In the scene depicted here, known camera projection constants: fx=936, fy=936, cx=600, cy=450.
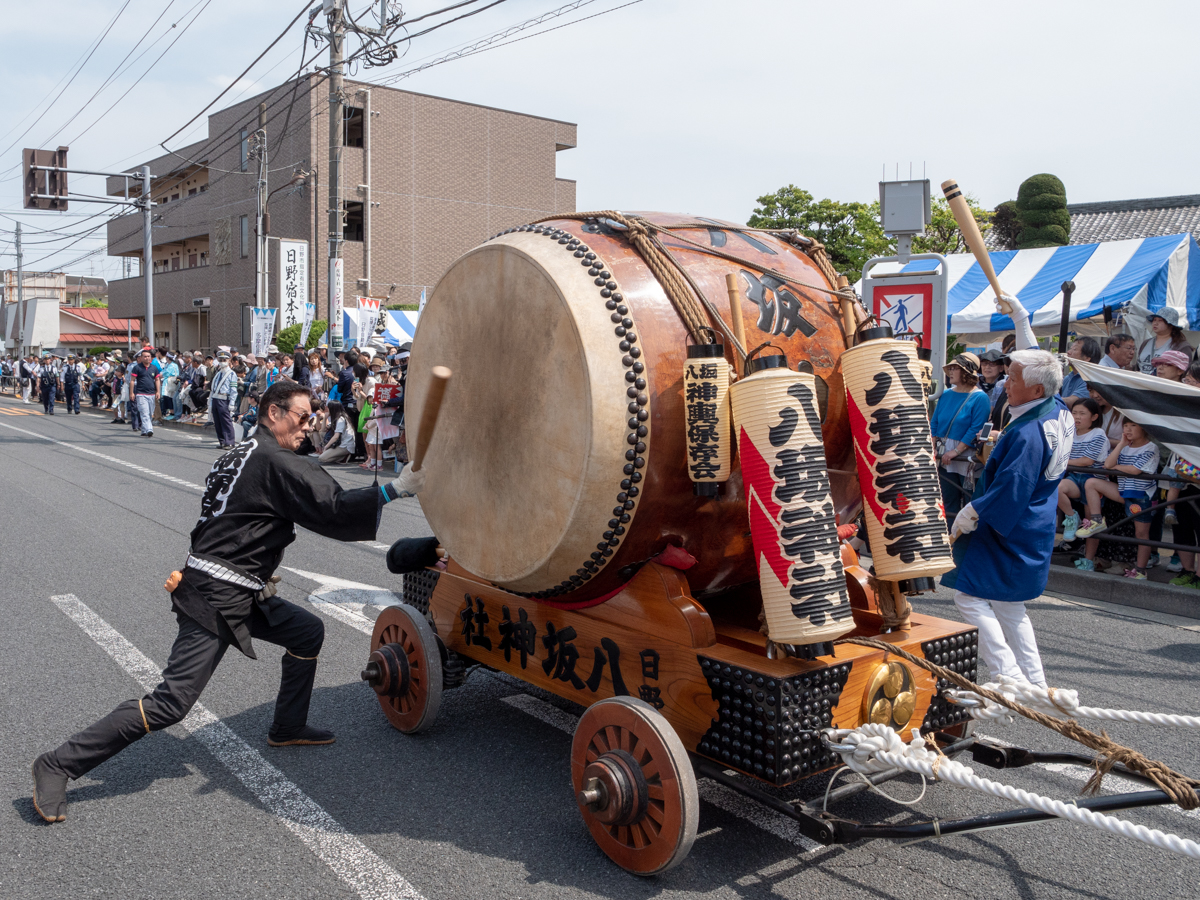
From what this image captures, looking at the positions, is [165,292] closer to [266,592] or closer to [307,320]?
[307,320]

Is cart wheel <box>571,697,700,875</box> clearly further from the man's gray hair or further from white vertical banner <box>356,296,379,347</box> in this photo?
white vertical banner <box>356,296,379,347</box>

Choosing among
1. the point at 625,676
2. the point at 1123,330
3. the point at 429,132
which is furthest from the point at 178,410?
the point at 625,676

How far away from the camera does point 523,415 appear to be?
327 centimetres

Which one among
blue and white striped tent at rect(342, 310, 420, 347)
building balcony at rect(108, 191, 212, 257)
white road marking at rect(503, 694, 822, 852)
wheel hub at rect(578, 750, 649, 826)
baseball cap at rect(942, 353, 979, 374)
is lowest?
white road marking at rect(503, 694, 822, 852)

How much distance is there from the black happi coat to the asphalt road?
664 millimetres

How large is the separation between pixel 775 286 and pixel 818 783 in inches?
74.7

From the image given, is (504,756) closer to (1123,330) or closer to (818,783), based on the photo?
(818,783)

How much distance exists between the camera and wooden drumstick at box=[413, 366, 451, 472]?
10.0 ft

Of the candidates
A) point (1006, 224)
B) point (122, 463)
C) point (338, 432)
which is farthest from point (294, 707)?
point (1006, 224)

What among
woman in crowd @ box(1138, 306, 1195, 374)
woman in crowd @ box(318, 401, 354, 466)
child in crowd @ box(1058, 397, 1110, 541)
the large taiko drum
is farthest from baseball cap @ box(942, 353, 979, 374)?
woman in crowd @ box(318, 401, 354, 466)

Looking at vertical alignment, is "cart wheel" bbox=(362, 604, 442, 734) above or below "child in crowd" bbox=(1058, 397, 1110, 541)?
below

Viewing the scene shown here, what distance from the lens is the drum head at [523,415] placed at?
3.00 metres

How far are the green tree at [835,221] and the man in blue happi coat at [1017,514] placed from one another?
1072 inches

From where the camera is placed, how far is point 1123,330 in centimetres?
1005
